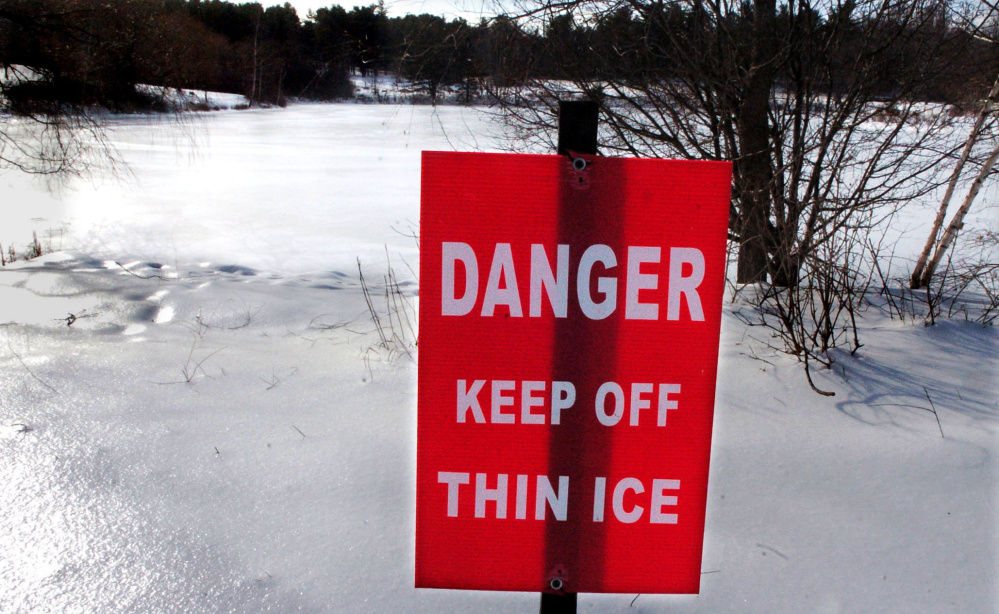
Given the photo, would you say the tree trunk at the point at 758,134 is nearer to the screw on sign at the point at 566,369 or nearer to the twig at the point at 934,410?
the twig at the point at 934,410

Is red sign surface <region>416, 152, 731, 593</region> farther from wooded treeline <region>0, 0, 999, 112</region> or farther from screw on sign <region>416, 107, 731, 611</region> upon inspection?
wooded treeline <region>0, 0, 999, 112</region>

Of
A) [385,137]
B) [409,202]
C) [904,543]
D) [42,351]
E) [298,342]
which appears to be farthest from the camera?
[385,137]

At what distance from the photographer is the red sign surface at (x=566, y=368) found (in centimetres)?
109

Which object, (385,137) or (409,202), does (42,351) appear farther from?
(385,137)

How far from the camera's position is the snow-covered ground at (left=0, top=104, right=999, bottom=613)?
1.96 meters

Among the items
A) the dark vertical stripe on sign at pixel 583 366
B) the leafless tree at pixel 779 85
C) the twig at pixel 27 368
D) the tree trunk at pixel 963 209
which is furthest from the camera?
the tree trunk at pixel 963 209

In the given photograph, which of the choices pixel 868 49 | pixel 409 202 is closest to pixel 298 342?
pixel 868 49

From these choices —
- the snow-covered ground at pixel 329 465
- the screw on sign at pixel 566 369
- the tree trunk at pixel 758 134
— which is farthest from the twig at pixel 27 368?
the tree trunk at pixel 758 134

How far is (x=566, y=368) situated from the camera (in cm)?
113

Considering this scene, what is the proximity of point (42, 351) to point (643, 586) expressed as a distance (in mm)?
3953

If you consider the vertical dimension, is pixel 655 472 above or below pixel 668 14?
below

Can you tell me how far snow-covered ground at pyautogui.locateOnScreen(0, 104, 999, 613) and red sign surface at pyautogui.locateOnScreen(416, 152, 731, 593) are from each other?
2.69ft

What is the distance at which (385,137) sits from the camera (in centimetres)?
2162

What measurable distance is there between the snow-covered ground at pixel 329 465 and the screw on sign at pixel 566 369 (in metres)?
0.81
